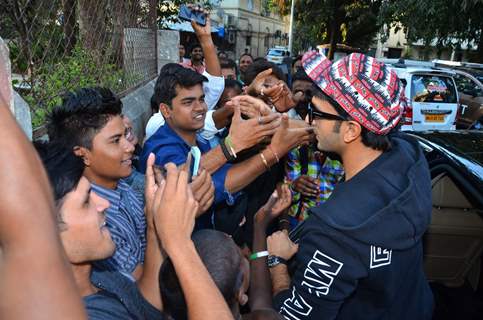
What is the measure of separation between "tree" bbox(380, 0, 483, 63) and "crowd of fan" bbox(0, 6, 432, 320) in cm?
1153

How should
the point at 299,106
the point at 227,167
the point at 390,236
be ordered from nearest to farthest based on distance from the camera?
1. the point at 390,236
2. the point at 227,167
3. the point at 299,106

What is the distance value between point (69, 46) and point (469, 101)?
10183 mm

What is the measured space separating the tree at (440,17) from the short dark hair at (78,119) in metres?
11.8

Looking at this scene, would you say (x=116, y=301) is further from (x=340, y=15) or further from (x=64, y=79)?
(x=340, y=15)

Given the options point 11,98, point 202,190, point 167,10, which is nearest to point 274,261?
point 202,190

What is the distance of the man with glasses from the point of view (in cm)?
Answer: 146

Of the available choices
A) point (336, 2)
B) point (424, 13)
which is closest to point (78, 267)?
point (424, 13)

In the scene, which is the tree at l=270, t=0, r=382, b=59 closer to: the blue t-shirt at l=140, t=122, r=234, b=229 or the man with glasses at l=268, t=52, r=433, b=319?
the blue t-shirt at l=140, t=122, r=234, b=229

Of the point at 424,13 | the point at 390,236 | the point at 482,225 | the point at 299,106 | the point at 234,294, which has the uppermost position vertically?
the point at 424,13

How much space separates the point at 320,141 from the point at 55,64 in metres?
2.04

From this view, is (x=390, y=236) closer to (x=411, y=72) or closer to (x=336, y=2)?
(x=411, y=72)

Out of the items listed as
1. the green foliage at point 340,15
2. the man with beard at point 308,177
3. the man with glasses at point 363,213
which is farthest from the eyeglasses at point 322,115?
the green foliage at point 340,15

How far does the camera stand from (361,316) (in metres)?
1.60

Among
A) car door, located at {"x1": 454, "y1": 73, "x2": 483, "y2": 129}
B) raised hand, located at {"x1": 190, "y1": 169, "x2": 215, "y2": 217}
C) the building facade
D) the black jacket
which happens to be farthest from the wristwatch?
the building facade
